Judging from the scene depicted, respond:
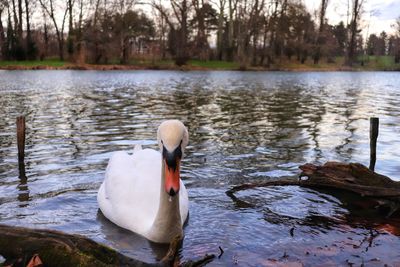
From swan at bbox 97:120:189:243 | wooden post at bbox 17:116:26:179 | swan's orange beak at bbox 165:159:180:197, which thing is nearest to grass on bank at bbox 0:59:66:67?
wooden post at bbox 17:116:26:179

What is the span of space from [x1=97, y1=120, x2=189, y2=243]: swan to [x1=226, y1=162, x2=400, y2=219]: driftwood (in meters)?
1.58

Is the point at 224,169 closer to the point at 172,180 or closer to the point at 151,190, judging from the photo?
the point at 151,190

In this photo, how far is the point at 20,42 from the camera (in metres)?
56.1

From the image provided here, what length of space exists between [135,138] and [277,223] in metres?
6.76

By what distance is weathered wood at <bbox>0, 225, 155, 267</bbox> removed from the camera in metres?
4.22

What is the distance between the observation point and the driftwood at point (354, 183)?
673 centimetres

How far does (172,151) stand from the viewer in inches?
185

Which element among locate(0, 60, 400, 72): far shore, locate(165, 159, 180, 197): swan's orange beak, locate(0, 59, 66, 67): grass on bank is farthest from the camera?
locate(0, 59, 66, 67): grass on bank

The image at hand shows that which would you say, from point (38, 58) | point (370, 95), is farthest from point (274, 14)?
point (370, 95)

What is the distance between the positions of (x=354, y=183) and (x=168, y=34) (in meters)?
64.1

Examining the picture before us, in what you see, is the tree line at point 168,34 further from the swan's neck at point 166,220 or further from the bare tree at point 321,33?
the swan's neck at point 166,220

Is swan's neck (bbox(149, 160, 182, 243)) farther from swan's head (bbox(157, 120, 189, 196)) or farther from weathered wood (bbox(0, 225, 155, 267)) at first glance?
weathered wood (bbox(0, 225, 155, 267))

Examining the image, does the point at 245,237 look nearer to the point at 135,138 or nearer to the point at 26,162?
the point at 26,162

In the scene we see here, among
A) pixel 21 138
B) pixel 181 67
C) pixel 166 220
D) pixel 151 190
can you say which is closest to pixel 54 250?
pixel 166 220
